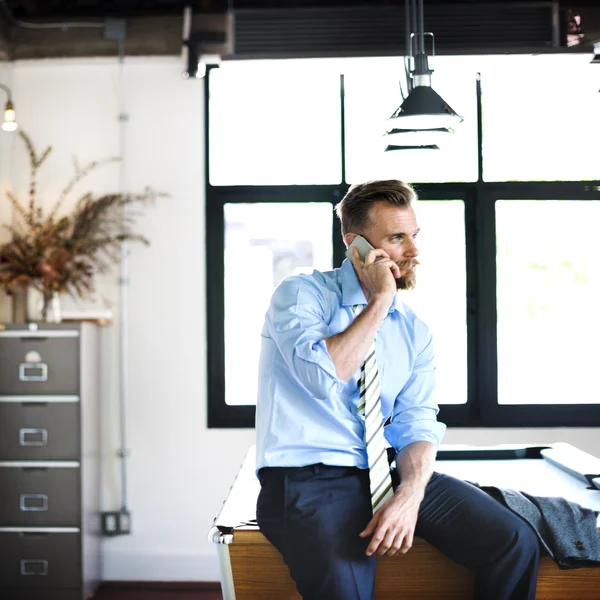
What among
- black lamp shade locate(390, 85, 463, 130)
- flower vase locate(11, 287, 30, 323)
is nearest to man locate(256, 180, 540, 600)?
black lamp shade locate(390, 85, 463, 130)

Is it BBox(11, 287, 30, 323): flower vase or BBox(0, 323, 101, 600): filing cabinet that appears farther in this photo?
BBox(11, 287, 30, 323): flower vase

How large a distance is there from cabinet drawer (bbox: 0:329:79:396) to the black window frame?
31.9 inches

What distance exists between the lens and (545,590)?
198cm

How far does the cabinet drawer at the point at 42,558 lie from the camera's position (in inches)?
166

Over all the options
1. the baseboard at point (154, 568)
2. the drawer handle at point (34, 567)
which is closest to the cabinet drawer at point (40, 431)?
the drawer handle at point (34, 567)

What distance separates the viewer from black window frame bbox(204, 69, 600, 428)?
467 centimetres

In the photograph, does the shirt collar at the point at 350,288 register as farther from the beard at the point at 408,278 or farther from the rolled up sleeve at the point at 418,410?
the rolled up sleeve at the point at 418,410

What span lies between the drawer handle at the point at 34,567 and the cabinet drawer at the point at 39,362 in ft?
2.83

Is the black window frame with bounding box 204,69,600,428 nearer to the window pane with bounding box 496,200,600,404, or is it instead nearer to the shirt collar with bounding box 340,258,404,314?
the window pane with bounding box 496,200,600,404

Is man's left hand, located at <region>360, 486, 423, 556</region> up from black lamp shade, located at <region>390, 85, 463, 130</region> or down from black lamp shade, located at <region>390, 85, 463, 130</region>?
down

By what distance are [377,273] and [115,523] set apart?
313 cm

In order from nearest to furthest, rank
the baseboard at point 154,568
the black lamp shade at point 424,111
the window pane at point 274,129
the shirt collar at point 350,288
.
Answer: the shirt collar at point 350,288 → the black lamp shade at point 424,111 → the baseboard at point 154,568 → the window pane at point 274,129

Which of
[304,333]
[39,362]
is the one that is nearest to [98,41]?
[39,362]

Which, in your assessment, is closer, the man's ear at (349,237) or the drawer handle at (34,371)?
the man's ear at (349,237)
